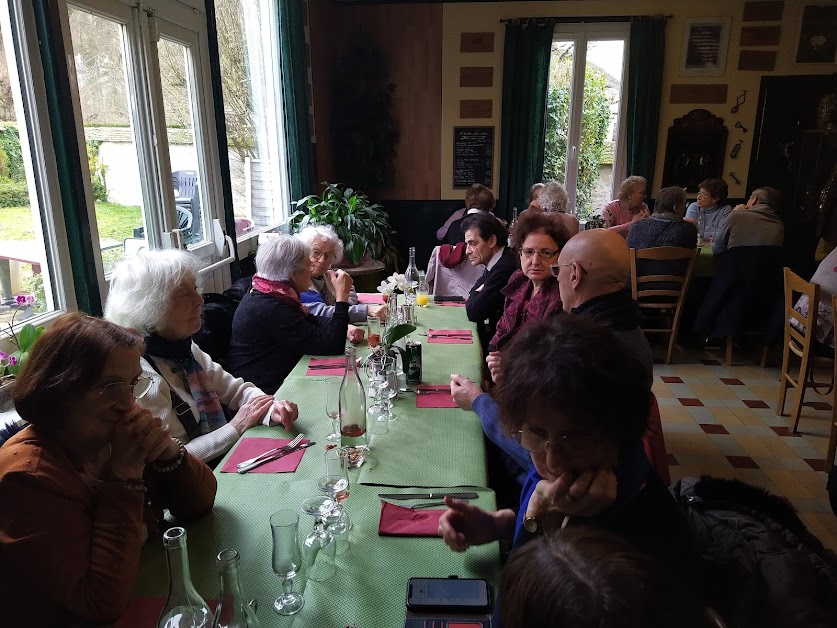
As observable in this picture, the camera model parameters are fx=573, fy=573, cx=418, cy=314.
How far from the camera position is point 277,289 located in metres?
2.58

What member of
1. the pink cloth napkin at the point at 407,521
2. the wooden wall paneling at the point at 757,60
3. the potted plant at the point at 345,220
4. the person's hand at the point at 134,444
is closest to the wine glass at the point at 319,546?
the pink cloth napkin at the point at 407,521

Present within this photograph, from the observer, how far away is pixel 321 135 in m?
6.11

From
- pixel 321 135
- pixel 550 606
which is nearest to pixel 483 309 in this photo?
pixel 550 606

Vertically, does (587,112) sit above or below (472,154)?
above

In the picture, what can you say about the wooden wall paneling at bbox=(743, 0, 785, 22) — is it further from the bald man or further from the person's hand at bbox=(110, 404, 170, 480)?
the person's hand at bbox=(110, 404, 170, 480)

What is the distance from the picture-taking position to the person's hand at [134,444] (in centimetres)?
114

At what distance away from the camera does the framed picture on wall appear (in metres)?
6.14

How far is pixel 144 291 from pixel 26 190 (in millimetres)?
936

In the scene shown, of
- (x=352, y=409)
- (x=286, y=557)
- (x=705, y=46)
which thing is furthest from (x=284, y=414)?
(x=705, y=46)

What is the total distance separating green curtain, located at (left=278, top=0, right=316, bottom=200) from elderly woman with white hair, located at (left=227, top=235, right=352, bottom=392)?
2.87m

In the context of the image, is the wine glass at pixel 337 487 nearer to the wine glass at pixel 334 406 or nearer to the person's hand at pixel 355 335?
the wine glass at pixel 334 406

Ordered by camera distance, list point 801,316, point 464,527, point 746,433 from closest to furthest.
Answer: point 464,527
point 801,316
point 746,433

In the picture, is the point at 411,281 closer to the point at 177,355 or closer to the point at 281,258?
the point at 281,258

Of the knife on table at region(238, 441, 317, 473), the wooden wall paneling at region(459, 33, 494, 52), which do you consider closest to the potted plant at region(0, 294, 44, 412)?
the knife on table at region(238, 441, 317, 473)
